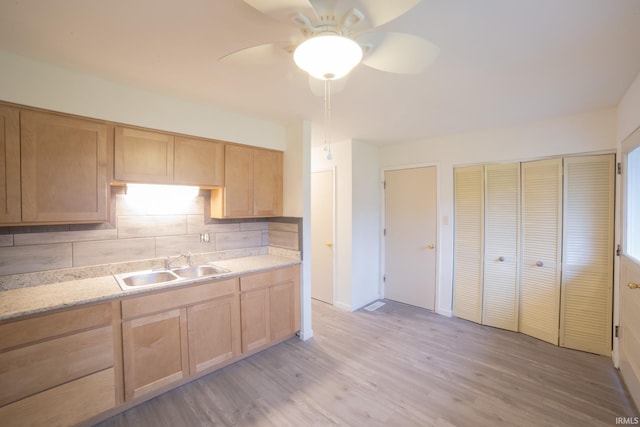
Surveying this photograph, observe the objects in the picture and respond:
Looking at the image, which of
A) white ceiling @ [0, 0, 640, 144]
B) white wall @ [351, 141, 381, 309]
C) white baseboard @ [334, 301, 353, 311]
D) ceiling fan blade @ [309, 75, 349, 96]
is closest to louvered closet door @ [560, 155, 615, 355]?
white ceiling @ [0, 0, 640, 144]

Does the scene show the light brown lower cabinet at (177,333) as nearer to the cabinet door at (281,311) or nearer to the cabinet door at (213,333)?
the cabinet door at (213,333)

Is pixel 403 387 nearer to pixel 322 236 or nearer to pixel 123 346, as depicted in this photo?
pixel 123 346

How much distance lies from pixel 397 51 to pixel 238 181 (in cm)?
195

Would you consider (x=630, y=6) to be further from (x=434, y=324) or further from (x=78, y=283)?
(x=78, y=283)

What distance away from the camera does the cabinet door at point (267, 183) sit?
2869 mm

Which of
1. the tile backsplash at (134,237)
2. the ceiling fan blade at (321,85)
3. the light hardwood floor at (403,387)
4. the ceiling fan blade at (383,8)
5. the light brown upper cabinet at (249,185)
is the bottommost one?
the light hardwood floor at (403,387)

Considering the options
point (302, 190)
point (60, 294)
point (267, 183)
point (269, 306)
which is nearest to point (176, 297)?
point (60, 294)

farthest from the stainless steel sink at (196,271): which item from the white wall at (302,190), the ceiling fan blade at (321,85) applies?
the ceiling fan blade at (321,85)

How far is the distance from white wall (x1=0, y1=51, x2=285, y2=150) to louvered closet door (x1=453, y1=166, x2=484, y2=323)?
100 inches

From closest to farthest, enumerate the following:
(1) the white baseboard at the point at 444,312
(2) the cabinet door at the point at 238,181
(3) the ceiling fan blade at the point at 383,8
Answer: (3) the ceiling fan blade at the point at 383,8 < (2) the cabinet door at the point at 238,181 < (1) the white baseboard at the point at 444,312

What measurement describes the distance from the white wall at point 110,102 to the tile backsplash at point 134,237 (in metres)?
0.64

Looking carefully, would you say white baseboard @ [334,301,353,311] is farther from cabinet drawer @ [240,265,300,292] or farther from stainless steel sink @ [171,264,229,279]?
stainless steel sink @ [171,264,229,279]

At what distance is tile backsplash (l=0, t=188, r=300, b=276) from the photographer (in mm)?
1927

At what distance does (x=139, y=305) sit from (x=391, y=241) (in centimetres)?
316
